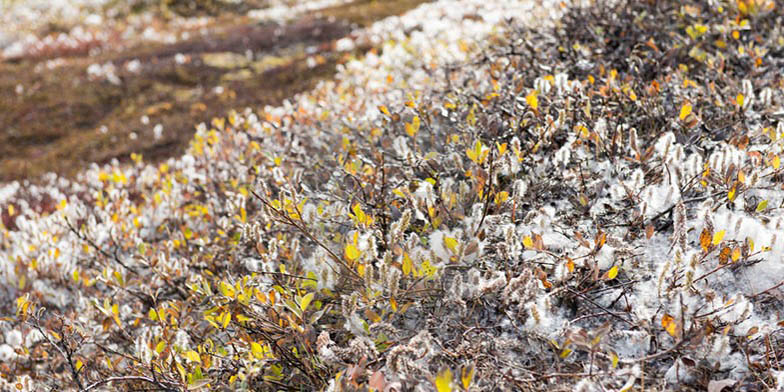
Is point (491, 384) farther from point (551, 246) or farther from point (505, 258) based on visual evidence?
point (551, 246)

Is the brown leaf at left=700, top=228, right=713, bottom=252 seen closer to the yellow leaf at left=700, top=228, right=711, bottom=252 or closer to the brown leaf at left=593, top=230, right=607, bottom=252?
the yellow leaf at left=700, top=228, right=711, bottom=252

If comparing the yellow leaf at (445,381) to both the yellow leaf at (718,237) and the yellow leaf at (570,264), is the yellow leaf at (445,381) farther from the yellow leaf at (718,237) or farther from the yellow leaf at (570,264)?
the yellow leaf at (718,237)

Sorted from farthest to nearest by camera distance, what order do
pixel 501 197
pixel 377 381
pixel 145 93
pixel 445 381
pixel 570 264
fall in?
pixel 145 93, pixel 501 197, pixel 570 264, pixel 377 381, pixel 445 381

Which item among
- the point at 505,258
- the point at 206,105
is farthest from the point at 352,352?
the point at 206,105

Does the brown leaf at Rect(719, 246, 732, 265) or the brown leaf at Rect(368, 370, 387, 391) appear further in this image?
the brown leaf at Rect(719, 246, 732, 265)

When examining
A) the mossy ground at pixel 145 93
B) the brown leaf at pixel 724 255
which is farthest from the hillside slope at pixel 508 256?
the mossy ground at pixel 145 93

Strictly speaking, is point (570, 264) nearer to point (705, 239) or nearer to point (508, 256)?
point (508, 256)

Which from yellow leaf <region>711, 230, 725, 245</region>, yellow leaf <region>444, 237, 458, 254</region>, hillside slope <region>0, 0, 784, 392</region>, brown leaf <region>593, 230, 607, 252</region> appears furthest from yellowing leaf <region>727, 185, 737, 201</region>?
yellow leaf <region>444, 237, 458, 254</region>

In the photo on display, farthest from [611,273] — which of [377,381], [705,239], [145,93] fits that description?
[145,93]

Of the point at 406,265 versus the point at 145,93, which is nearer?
the point at 406,265
